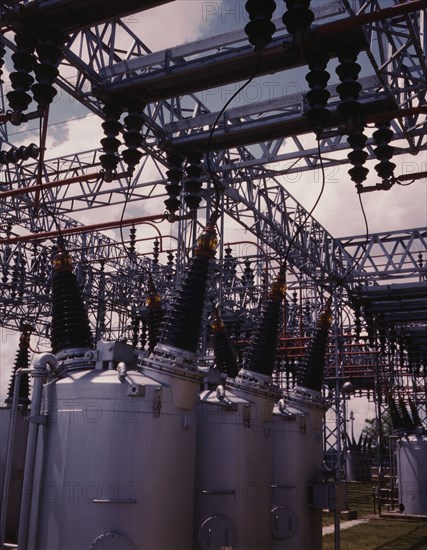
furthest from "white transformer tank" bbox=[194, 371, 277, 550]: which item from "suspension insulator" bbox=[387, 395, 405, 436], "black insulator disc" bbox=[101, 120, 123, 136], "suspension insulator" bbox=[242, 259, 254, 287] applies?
"suspension insulator" bbox=[387, 395, 405, 436]

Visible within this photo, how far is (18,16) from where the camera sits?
28.3 ft

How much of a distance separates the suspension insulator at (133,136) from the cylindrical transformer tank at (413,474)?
1878 cm

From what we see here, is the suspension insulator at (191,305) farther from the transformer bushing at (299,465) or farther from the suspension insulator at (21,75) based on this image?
the transformer bushing at (299,465)

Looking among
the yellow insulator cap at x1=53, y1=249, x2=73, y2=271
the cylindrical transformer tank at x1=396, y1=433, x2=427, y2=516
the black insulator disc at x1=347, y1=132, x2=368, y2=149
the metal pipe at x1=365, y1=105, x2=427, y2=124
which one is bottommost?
the cylindrical transformer tank at x1=396, y1=433, x2=427, y2=516

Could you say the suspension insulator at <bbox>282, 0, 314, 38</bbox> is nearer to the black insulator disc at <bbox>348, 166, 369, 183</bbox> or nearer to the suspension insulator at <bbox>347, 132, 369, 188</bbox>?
the suspension insulator at <bbox>347, 132, 369, 188</bbox>

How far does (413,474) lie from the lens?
24.5 meters

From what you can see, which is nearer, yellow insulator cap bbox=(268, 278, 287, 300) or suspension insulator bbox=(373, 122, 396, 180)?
yellow insulator cap bbox=(268, 278, 287, 300)

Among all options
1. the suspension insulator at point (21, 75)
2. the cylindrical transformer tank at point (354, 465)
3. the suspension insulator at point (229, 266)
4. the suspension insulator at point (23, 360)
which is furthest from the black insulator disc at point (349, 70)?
the cylindrical transformer tank at point (354, 465)

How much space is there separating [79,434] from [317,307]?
809 inches

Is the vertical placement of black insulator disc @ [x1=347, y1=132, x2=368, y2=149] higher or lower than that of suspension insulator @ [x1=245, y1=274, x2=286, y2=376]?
higher

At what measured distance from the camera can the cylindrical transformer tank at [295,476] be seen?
985 centimetres

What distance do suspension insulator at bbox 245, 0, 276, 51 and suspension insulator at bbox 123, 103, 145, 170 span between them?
3.46 meters

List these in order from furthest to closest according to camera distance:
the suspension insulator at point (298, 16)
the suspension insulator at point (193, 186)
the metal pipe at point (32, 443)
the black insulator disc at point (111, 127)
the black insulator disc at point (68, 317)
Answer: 1. the suspension insulator at point (193, 186)
2. the black insulator disc at point (111, 127)
3. the black insulator disc at point (68, 317)
4. the suspension insulator at point (298, 16)
5. the metal pipe at point (32, 443)

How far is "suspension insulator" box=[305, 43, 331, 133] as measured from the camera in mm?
Result: 8500
